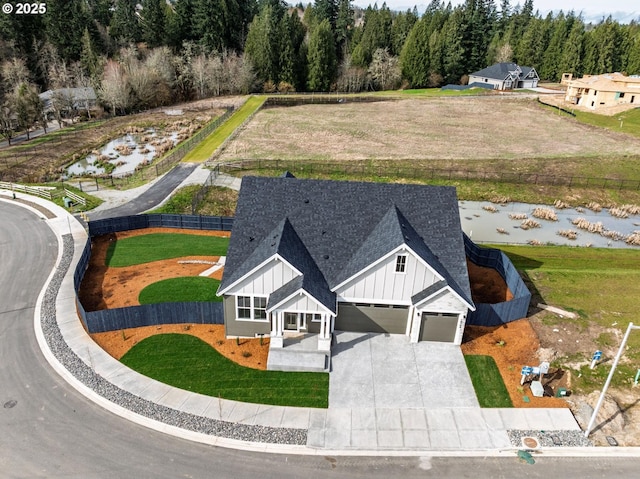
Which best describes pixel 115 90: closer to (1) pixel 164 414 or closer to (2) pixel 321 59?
(2) pixel 321 59

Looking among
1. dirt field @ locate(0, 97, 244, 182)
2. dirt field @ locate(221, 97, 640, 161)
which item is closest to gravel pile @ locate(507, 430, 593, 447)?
dirt field @ locate(221, 97, 640, 161)

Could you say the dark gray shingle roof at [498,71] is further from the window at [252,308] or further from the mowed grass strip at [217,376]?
the mowed grass strip at [217,376]

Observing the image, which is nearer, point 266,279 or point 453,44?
point 266,279

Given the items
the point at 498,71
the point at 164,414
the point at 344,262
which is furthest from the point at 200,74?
the point at 164,414

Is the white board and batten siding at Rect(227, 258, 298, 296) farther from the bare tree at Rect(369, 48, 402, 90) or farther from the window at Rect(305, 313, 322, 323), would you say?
the bare tree at Rect(369, 48, 402, 90)

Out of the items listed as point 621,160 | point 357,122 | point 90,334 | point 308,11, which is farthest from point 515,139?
point 308,11
